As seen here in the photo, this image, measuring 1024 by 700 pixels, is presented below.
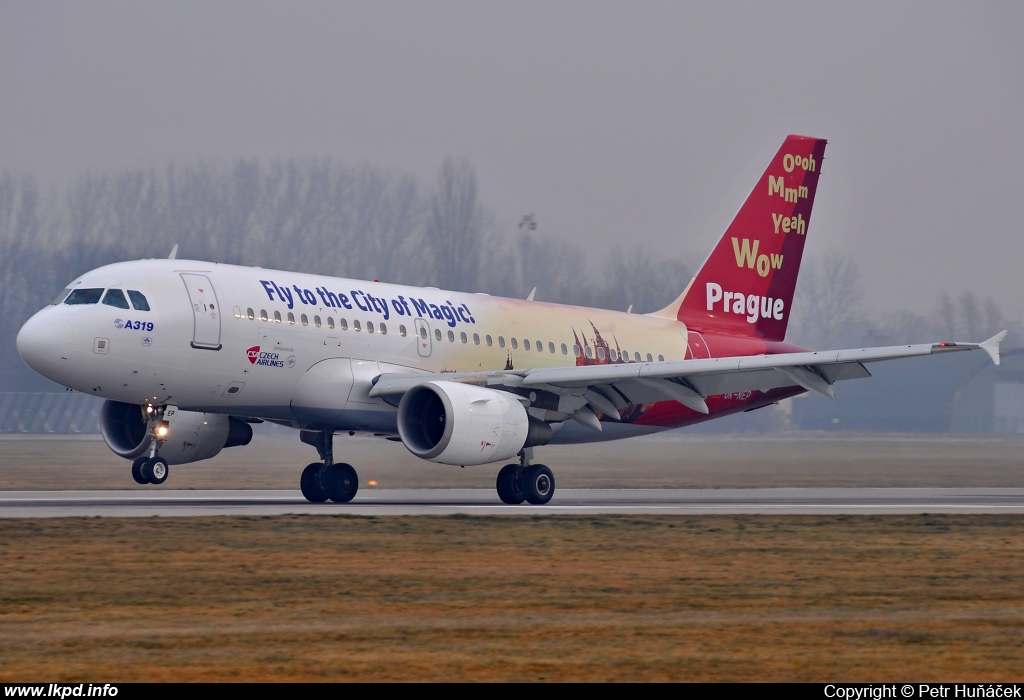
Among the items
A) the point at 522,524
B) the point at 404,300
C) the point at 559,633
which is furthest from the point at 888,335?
the point at 559,633

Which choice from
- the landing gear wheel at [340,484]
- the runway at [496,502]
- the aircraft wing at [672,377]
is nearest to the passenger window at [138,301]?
the runway at [496,502]

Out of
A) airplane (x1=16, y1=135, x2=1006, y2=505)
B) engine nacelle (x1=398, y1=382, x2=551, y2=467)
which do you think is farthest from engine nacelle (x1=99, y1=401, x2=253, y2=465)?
engine nacelle (x1=398, y1=382, x2=551, y2=467)

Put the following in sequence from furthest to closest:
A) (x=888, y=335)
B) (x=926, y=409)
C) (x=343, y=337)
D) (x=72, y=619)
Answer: (x=926, y=409), (x=888, y=335), (x=343, y=337), (x=72, y=619)

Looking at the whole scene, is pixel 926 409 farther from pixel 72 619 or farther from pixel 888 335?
pixel 72 619

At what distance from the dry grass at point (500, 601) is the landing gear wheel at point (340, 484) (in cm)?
580

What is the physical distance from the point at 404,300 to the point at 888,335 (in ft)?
171

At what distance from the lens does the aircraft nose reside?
22.3 metres

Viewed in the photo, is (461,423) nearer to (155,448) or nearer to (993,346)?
(155,448)

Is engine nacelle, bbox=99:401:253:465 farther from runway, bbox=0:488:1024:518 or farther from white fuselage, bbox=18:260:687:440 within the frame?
white fuselage, bbox=18:260:687:440

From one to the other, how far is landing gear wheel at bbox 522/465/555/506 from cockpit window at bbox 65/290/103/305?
8.61 meters

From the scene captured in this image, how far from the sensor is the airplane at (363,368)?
23.1 meters

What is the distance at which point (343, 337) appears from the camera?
25.1 m

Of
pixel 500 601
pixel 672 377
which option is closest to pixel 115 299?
pixel 672 377

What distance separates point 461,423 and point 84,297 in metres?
6.87
